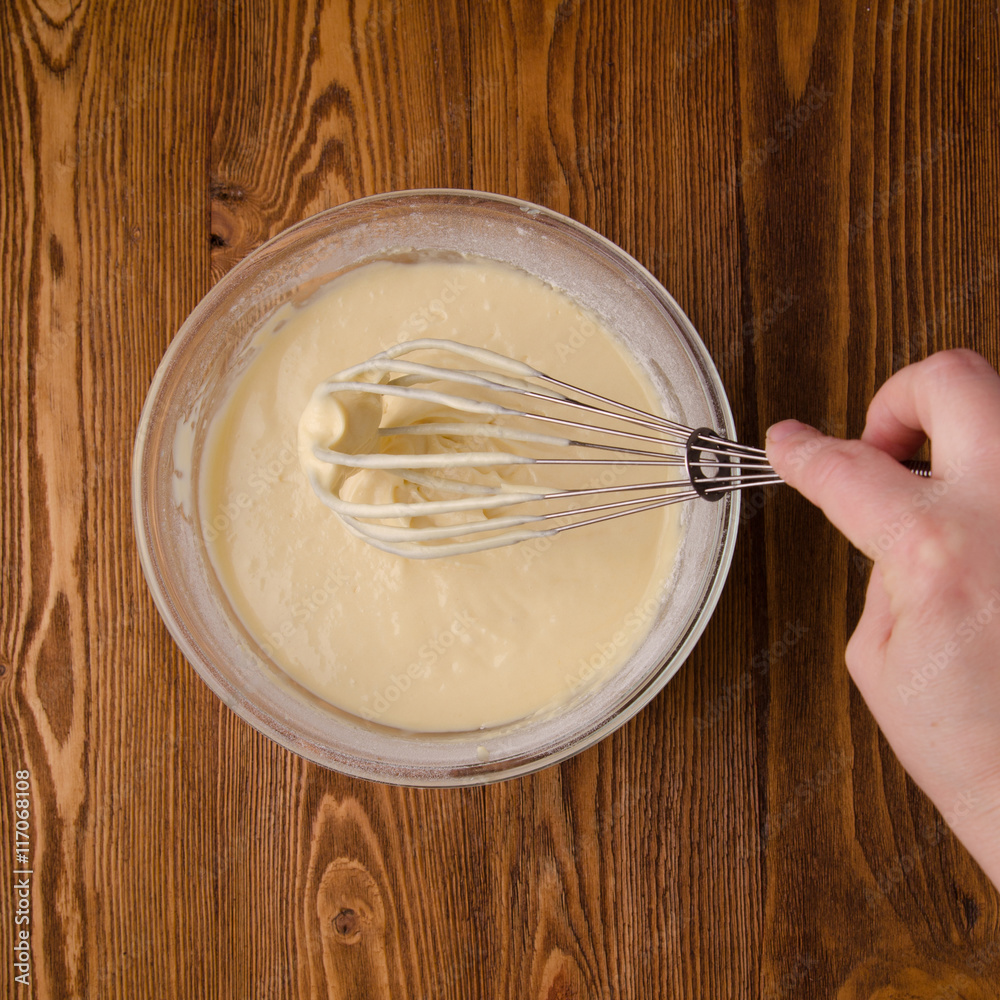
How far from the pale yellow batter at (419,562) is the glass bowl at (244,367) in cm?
2

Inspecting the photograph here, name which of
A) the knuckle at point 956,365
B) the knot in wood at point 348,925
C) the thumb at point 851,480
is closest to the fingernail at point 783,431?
the thumb at point 851,480

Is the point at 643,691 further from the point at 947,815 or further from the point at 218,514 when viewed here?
the point at 218,514

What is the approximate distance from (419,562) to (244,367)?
1.09ft

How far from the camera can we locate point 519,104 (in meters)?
1.00

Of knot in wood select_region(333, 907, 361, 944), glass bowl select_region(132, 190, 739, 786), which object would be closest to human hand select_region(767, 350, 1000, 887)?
glass bowl select_region(132, 190, 739, 786)

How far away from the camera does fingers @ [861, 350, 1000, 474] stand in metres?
0.62

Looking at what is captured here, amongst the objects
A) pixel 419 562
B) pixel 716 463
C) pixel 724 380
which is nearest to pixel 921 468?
pixel 716 463

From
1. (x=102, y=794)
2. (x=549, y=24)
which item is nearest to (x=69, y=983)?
(x=102, y=794)

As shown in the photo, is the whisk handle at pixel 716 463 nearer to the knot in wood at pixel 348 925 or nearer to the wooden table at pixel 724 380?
the wooden table at pixel 724 380

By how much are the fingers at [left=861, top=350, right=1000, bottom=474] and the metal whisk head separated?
128 millimetres

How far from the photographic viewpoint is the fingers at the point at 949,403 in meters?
0.62

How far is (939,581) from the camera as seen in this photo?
585 millimetres

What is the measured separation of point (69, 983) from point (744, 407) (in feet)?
3.59

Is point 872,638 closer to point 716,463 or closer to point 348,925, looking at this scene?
point 716,463
